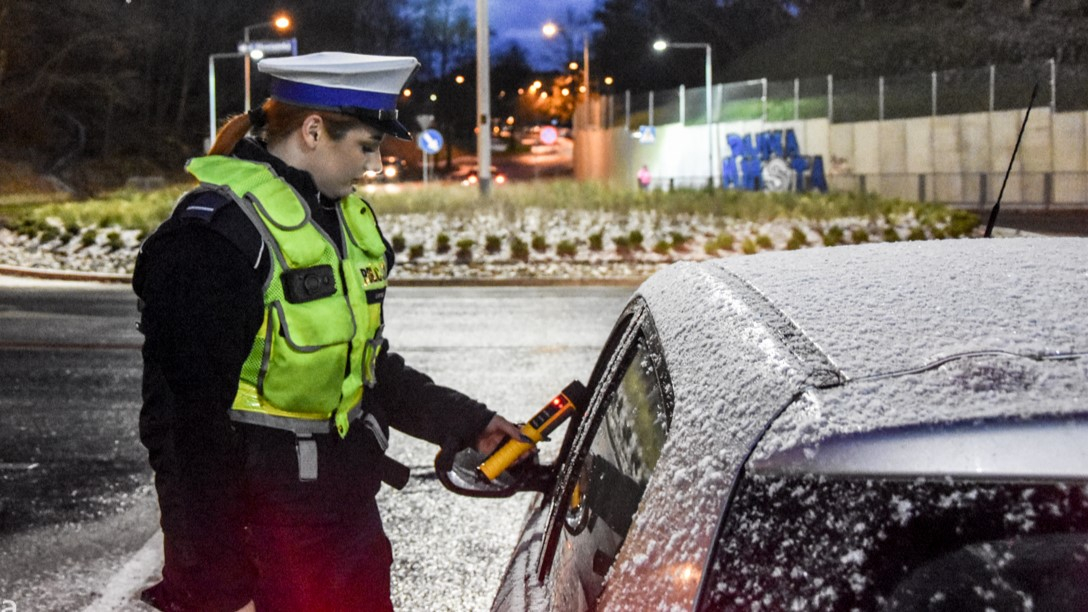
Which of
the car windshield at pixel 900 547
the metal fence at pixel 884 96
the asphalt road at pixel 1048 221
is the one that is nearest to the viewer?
the car windshield at pixel 900 547

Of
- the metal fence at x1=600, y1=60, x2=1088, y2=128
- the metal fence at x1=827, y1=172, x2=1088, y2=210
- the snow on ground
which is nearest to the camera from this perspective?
the snow on ground

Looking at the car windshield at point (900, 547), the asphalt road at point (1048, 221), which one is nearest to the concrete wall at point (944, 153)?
the asphalt road at point (1048, 221)

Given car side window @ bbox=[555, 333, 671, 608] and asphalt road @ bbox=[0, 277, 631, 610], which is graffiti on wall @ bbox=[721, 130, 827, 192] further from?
car side window @ bbox=[555, 333, 671, 608]

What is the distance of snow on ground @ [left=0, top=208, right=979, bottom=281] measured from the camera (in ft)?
60.8

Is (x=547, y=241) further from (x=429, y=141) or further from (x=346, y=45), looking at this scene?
(x=346, y=45)

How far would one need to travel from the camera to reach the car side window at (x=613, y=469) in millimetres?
1879

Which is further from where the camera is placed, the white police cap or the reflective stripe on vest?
the white police cap

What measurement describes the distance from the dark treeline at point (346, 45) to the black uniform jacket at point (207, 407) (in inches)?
1571

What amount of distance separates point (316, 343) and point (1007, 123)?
127ft

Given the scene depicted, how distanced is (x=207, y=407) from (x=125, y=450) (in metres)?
4.88

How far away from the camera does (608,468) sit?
2205mm

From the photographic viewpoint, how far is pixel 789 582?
137 cm

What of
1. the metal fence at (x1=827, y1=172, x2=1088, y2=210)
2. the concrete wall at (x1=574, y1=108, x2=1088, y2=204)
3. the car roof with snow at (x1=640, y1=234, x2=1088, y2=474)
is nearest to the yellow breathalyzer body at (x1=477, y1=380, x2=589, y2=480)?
the car roof with snow at (x1=640, y1=234, x2=1088, y2=474)

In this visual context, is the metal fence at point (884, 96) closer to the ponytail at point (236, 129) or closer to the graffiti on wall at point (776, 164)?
the graffiti on wall at point (776, 164)
